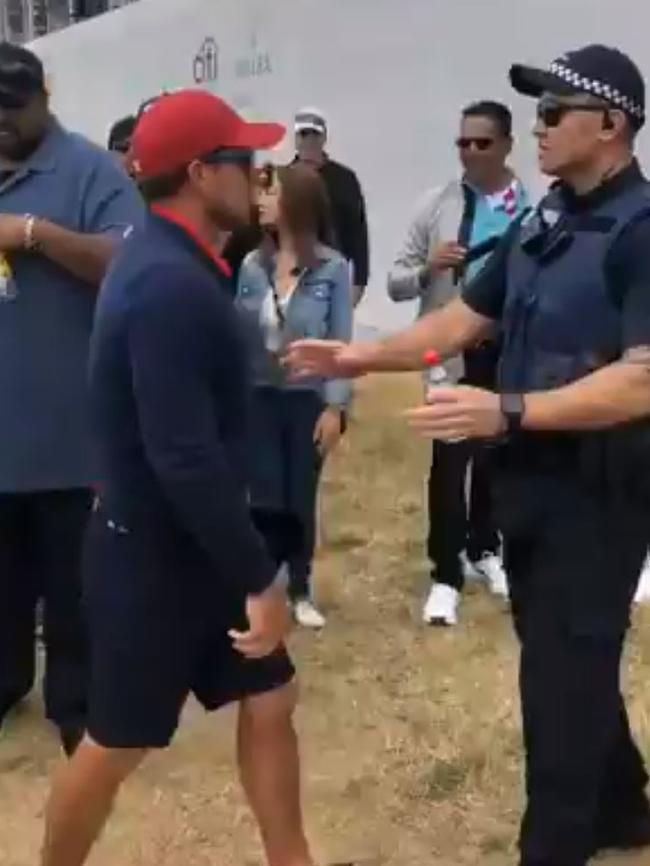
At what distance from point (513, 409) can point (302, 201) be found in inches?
96.9

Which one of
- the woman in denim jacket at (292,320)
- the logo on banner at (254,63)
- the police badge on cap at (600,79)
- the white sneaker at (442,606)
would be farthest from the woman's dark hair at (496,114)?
the logo on banner at (254,63)

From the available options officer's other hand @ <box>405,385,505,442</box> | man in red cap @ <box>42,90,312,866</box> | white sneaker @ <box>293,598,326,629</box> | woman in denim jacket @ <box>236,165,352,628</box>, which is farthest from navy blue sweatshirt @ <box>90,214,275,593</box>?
white sneaker @ <box>293,598,326,629</box>

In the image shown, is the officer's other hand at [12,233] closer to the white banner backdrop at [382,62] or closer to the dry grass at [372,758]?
the dry grass at [372,758]

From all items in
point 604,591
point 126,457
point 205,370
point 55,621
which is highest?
point 205,370

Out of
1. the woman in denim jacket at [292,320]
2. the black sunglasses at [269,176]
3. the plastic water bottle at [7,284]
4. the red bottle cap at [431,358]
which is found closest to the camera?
the red bottle cap at [431,358]

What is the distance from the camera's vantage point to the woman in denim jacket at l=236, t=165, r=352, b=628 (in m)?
5.31

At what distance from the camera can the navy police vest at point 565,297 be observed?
3111 mm

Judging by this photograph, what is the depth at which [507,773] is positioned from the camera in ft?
14.6

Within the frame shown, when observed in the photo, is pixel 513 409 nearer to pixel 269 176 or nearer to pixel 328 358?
pixel 328 358

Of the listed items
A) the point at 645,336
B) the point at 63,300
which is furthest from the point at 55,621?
the point at 645,336

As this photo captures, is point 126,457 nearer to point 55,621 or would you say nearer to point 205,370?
point 205,370

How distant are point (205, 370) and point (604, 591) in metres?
0.97

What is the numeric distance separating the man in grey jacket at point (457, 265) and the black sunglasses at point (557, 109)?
1.94 metres

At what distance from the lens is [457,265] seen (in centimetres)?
536
